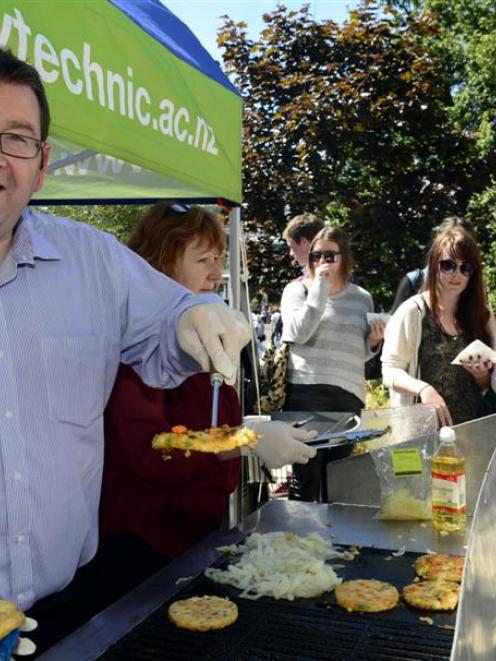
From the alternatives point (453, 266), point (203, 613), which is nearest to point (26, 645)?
point (203, 613)

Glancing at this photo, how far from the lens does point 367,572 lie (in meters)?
1.90

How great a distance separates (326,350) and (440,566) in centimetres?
261

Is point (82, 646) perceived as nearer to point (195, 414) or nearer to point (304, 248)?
point (195, 414)

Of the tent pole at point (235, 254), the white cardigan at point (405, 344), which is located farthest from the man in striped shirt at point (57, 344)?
the tent pole at point (235, 254)

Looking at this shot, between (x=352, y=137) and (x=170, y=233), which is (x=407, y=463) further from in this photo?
(x=352, y=137)

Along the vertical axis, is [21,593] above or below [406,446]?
below

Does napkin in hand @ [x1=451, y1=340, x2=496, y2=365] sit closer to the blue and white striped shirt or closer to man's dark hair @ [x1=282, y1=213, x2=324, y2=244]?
the blue and white striped shirt

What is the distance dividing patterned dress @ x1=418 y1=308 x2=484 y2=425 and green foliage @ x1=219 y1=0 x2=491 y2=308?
627 cm

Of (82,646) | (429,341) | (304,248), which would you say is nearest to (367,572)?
(82,646)

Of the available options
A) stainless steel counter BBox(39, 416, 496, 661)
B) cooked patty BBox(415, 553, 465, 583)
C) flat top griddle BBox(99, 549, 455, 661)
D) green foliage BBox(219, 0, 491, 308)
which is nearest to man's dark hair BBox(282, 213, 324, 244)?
stainless steel counter BBox(39, 416, 496, 661)

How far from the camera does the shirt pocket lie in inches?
65.3

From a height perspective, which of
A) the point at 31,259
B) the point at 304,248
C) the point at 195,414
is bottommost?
the point at 195,414

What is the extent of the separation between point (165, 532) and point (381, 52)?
964 cm

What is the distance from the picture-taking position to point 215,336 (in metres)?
1.65
